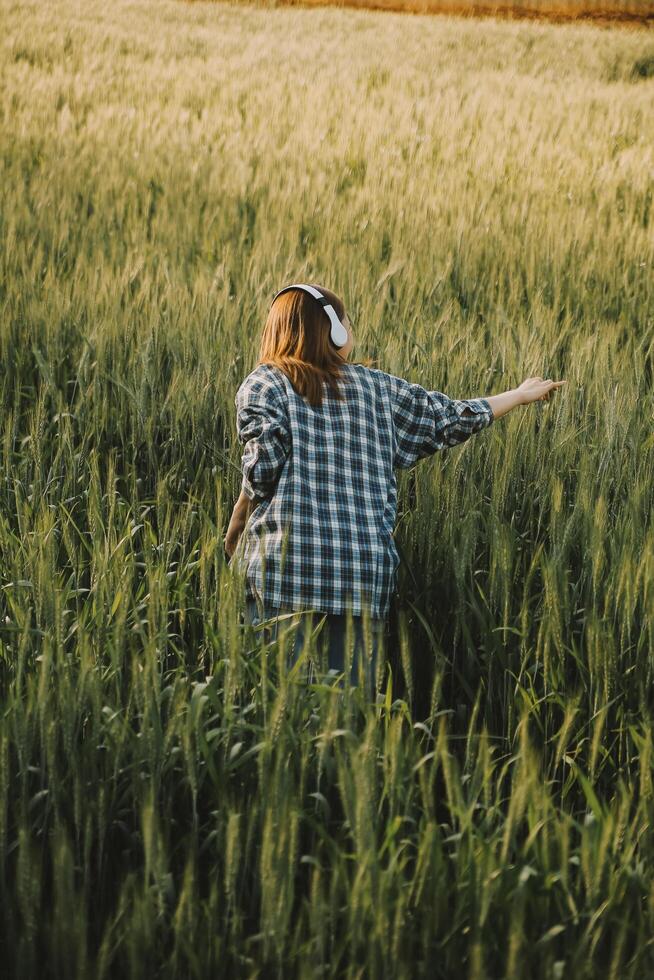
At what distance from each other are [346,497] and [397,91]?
7386mm

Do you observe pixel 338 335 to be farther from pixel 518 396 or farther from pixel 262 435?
pixel 518 396

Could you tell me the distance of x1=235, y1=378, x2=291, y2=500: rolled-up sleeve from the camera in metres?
1.78

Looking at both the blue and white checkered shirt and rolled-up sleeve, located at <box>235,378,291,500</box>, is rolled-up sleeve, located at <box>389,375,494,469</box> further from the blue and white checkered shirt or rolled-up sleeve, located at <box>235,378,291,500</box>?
rolled-up sleeve, located at <box>235,378,291,500</box>

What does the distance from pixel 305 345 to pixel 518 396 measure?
0.49m

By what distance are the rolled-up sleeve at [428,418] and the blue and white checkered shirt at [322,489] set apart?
0.08ft

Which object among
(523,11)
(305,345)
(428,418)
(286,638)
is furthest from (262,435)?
(523,11)

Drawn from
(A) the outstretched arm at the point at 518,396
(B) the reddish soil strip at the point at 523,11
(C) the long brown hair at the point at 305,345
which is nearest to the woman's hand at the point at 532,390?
(A) the outstretched arm at the point at 518,396

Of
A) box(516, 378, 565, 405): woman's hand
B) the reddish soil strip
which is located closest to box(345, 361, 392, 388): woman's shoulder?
box(516, 378, 565, 405): woman's hand

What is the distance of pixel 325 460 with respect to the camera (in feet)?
5.97

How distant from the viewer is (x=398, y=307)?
3.02 m

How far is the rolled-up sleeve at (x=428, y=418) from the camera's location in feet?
6.55

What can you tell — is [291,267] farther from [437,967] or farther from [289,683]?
[437,967]

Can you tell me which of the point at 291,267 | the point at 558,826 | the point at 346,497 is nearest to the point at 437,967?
the point at 558,826

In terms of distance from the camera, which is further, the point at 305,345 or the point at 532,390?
the point at 532,390
